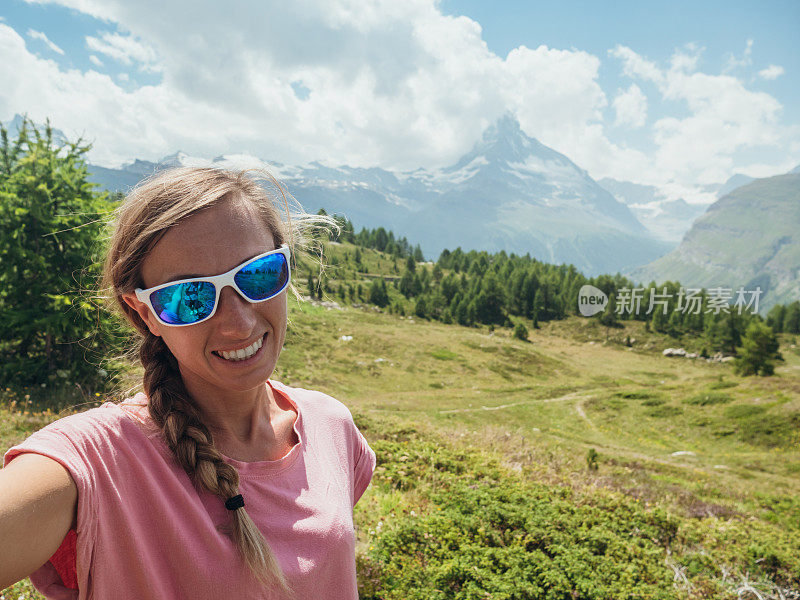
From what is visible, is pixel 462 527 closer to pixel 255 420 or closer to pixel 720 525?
pixel 255 420

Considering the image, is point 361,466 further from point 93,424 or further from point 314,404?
point 93,424

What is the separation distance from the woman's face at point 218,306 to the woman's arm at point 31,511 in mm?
582

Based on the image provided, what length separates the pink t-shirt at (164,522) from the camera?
125cm

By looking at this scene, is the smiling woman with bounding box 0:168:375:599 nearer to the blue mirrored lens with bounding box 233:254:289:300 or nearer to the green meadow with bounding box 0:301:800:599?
the blue mirrored lens with bounding box 233:254:289:300

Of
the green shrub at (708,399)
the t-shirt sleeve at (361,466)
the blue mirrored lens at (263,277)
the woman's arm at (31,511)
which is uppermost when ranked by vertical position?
the blue mirrored lens at (263,277)

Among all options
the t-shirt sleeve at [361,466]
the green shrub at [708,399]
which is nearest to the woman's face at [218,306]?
the t-shirt sleeve at [361,466]

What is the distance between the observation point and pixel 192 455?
1.51 meters

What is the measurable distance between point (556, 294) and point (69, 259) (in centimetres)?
9445

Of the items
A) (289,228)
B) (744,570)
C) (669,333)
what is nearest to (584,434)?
(744,570)

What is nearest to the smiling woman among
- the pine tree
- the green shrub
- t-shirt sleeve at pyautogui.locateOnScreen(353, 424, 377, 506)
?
t-shirt sleeve at pyautogui.locateOnScreen(353, 424, 377, 506)

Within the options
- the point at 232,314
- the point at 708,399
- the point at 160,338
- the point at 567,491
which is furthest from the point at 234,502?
the point at 708,399

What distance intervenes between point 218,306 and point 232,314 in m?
0.06

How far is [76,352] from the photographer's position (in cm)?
1242

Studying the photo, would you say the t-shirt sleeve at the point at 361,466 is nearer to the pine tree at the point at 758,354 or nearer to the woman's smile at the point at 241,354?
the woman's smile at the point at 241,354
